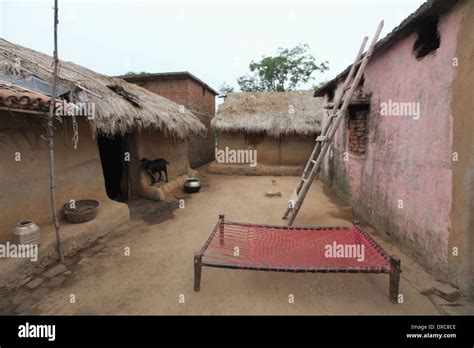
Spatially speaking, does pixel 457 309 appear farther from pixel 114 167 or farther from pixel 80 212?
pixel 114 167

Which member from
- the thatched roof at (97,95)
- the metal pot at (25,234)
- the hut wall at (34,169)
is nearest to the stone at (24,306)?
the metal pot at (25,234)

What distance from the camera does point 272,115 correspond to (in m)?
10.9

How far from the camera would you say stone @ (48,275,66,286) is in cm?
293

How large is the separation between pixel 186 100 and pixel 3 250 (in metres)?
8.80

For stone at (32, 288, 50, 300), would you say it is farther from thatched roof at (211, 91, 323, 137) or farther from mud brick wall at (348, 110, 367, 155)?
thatched roof at (211, 91, 323, 137)

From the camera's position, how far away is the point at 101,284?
293 cm

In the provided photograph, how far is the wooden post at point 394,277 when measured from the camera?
243cm

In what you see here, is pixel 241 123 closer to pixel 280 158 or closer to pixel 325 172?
pixel 280 158

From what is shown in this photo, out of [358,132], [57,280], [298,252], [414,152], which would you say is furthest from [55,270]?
[358,132]

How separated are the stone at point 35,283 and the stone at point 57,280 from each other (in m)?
0.11

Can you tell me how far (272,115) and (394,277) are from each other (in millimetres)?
9163

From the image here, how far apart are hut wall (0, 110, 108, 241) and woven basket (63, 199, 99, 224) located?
0.62 ft
